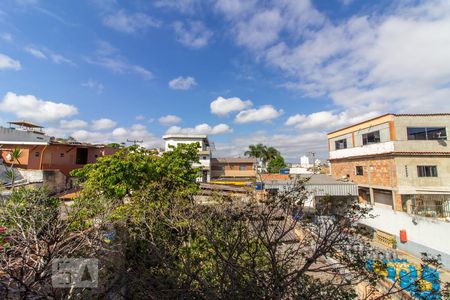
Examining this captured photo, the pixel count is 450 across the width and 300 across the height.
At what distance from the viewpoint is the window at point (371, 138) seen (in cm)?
1967

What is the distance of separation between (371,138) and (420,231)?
350 inches

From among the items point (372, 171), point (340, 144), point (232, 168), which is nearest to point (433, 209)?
point (372, 171)

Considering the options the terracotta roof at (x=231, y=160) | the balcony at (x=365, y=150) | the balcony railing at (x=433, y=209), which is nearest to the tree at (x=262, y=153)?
the terracotta roof at (x=231, y=160)

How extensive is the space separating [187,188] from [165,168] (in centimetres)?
166

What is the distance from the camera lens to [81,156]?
916 inches

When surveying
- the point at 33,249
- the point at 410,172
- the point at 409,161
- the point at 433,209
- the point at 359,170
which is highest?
the point at 409,161

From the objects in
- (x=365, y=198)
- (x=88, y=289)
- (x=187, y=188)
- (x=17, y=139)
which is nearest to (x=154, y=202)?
(x=187, y=188)

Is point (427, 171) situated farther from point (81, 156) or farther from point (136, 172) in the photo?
point (81, 156)

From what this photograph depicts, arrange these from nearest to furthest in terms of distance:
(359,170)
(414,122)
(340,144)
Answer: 1. (414,122)
2. (359,170)
3. (340,144)

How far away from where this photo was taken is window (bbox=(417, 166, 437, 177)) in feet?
56.0

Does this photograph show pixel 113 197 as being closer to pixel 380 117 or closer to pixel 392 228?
pixel 392 228

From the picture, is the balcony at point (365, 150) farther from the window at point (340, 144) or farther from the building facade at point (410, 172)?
the window at point (340, 144)

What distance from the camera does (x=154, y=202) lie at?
31.4 ft

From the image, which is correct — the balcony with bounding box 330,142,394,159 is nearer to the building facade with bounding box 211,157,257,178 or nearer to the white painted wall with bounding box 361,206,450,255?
the white painted wall with bounding box 361,206,450,255
